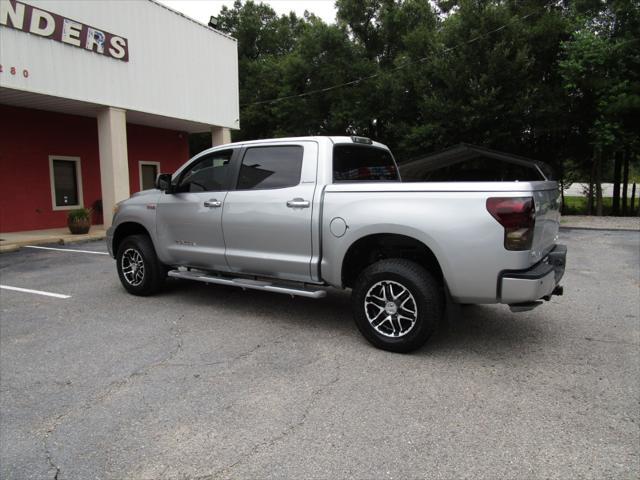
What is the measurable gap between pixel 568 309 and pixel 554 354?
1679 mm

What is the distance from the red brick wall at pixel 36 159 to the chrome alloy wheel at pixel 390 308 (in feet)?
41.5

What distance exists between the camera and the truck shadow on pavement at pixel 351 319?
428 centimetres

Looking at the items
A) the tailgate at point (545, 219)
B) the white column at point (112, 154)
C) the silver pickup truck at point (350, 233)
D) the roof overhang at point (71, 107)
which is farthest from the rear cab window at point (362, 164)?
the white column at point (112, 154)

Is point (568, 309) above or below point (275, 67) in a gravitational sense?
below

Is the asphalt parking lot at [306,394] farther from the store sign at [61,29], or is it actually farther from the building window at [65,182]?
the building window at [65,182]

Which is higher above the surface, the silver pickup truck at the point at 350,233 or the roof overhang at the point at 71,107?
the roof overhang at the point at 71,107

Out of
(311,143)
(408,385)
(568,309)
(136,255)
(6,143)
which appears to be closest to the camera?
(408,385)

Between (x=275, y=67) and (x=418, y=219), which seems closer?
(x=418, y=219)

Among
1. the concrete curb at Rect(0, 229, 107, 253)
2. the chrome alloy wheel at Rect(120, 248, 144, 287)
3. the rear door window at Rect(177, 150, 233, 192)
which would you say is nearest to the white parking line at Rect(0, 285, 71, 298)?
the chrome alloy wheel at Rect(120, 248, 144, 287)

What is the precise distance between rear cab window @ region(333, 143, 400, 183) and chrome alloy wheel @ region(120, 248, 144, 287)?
293cm

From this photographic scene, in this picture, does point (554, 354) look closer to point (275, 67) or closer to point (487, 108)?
point (487, 108)

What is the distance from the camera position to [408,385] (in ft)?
11.5

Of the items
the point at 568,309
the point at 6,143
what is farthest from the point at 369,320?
the point at 6,143

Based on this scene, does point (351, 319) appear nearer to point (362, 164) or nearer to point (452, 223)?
point (362, 164)
